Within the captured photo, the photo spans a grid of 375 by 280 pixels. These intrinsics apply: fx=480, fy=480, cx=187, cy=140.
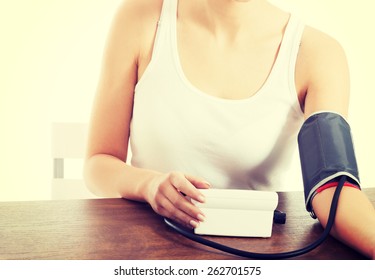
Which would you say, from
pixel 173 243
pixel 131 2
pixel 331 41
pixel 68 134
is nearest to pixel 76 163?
pixel 68 134

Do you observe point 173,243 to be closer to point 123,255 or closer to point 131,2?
point 123,255

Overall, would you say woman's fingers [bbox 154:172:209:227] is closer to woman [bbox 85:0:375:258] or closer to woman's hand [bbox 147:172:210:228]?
woman's hand [bbox 147:172:210:228]

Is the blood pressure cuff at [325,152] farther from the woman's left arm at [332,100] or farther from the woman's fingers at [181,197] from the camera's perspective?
the woman's fingers at [181,197]

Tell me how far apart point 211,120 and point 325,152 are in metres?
0.25

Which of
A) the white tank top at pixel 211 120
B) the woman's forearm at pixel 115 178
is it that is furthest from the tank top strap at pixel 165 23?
the woman's forearm at pixel 115 178

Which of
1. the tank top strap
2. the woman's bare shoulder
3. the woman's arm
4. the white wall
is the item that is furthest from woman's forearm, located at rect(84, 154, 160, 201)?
the white wall

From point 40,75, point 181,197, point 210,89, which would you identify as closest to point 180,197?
point 181,197

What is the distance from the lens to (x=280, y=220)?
609 millimetres

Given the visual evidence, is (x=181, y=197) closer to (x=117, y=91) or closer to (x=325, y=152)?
(x=325, y=152)

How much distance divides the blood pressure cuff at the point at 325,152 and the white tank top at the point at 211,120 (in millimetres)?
165

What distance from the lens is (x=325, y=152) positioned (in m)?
0.59

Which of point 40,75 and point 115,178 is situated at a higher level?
point 115,178
